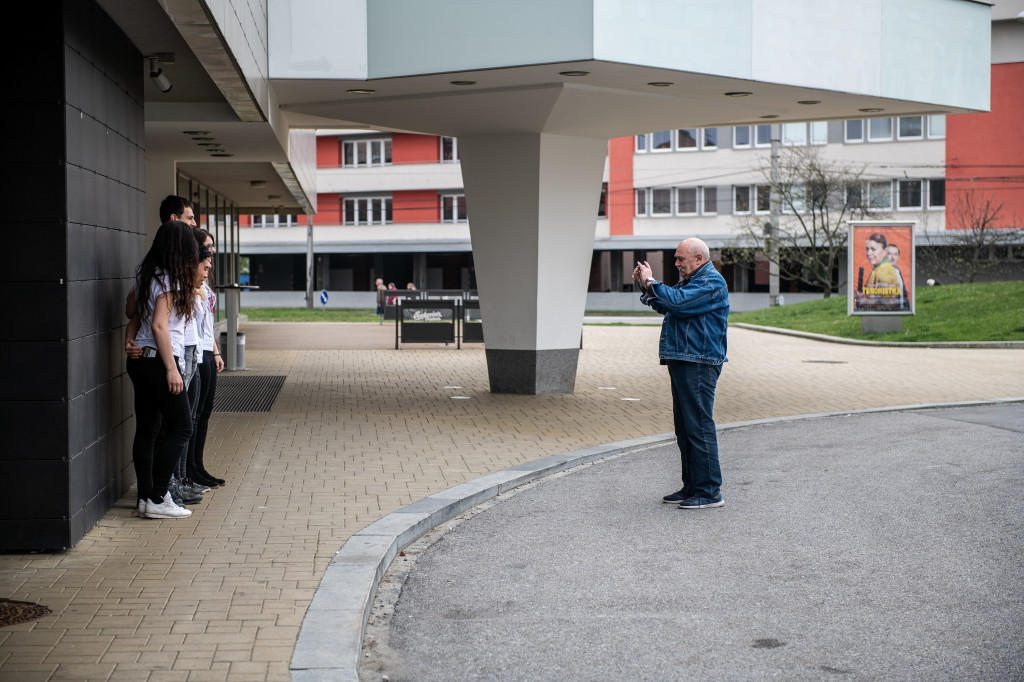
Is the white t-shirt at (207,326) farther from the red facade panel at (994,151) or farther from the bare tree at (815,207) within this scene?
the red facade panel at (994,151)

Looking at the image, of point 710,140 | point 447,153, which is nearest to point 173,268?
point 710,140

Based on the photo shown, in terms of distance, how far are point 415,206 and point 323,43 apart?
172 ft

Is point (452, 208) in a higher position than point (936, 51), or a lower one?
higher

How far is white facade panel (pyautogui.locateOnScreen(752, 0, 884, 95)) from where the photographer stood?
1238 cm

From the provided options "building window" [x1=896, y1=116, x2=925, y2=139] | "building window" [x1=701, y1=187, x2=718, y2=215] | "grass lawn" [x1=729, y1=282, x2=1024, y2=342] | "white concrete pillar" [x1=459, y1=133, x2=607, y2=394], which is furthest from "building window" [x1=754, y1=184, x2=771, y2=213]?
"white concrete pillar" [x1=459, y1=133, x2=607, y2=394]

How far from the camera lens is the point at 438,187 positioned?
63.1 m

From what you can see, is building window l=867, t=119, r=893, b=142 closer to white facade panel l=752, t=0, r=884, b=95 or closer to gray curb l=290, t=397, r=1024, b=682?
white facade panel l=752, t=0, r=884, b=95

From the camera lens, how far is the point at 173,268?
729cm

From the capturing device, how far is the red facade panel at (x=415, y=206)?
63.7m

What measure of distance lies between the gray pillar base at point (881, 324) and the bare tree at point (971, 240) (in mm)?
16614

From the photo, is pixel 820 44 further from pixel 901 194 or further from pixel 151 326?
pixel 901 194

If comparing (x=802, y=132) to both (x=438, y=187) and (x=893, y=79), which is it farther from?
(x=893, y=79)

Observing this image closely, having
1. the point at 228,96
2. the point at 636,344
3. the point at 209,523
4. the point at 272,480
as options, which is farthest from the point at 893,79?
the point at 636,344

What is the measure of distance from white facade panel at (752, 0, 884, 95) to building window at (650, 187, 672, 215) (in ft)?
148
